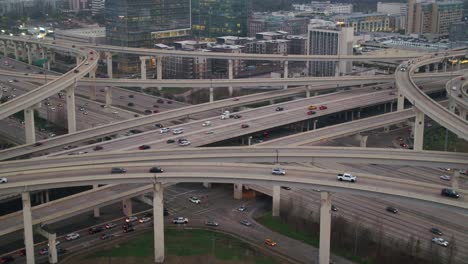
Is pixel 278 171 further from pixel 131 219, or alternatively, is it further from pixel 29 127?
pixel 29 127

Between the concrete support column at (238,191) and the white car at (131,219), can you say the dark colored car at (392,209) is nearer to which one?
the concrete support column at (238,191)

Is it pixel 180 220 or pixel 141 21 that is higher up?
pixel 141 21

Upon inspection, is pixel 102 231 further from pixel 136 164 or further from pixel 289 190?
pixel 289 190

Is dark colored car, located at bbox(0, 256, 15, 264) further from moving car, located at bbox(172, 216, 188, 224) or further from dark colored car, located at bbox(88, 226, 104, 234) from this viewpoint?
moving car, located at bbox(172, 216, 188, 224)

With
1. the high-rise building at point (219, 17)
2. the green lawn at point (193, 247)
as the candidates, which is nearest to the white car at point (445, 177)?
the green lawn at point (193, 247)

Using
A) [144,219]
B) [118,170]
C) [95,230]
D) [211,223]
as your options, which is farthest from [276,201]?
[95,230]

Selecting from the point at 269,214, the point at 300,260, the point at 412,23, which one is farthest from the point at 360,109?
the point at 412,23
